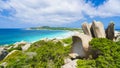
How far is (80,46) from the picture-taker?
71.7 ft

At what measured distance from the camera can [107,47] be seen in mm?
20047

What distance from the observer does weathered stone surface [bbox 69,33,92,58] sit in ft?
70.4

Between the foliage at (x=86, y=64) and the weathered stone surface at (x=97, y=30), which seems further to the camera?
the weathered stone surface at (x=97, y=30)

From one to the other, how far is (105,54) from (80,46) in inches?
133

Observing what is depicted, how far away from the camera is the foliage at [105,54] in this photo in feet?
60.0

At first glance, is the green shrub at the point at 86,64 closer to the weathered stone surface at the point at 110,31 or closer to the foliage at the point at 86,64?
the foliage at the point at 86,64

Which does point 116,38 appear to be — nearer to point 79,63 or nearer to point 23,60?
point 79,63

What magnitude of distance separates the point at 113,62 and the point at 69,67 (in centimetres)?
390

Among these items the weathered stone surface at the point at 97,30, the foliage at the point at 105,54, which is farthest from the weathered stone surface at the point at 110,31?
the foliage at the point at 105,54

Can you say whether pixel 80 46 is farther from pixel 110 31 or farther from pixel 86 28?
pixel 110 31

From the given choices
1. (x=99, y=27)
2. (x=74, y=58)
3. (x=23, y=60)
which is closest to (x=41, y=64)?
(x=23, y=60)

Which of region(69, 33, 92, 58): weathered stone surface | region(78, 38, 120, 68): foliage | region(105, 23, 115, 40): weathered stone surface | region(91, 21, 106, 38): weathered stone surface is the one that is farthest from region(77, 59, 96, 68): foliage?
region(105, 23, 115, 40): weathered stone surface

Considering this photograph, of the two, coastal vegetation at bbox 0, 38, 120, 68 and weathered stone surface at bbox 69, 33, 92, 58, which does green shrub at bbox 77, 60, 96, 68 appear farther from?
weathered stone surface at bbox 69, 33, 92, 58

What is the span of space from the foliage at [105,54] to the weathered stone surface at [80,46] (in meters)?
0.86
